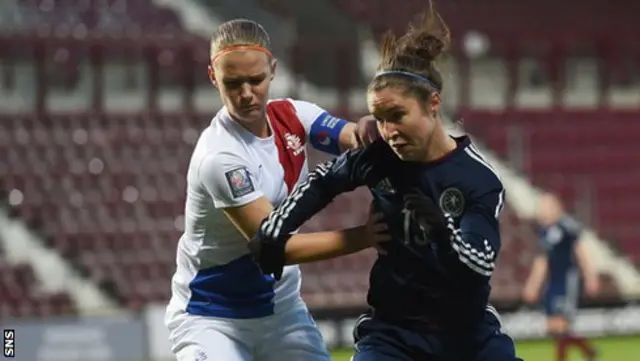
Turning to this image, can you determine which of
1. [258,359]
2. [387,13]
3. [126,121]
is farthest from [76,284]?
[258,359]

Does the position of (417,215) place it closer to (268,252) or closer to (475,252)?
(475,252)

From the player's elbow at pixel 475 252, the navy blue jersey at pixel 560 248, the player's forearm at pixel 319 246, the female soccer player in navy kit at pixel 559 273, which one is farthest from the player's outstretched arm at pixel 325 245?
the navy blue jersey at pixel 560 248

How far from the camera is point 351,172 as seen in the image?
4406 mm

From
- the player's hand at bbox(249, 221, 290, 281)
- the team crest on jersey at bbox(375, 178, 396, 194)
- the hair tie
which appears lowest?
the player's hand at bbox(249, 221, 290, 281)

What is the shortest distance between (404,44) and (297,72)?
14.1 meters

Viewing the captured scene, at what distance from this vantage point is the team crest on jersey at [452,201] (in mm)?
4262

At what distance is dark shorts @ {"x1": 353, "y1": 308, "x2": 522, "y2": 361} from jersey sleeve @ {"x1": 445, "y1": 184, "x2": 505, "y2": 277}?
248mm

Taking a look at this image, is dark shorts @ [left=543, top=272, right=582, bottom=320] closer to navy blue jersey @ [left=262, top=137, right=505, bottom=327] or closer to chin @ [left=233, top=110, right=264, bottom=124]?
chin @ [left=233, top=110, right=264, bottom=124]

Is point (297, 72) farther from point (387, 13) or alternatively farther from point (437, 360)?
point (437, 360)

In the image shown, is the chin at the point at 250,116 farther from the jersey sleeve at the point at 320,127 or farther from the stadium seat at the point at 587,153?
Result: the stadium seat at the point at 587,153

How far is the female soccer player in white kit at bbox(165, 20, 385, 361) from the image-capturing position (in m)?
4.63

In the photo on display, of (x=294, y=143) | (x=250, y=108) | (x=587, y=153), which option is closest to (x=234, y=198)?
(x=250, y=108)

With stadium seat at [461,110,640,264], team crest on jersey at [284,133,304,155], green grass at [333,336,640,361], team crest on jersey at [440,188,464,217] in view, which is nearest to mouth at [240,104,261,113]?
team crest on jersey at [284,133,304,155]

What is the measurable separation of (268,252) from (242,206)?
289mm
